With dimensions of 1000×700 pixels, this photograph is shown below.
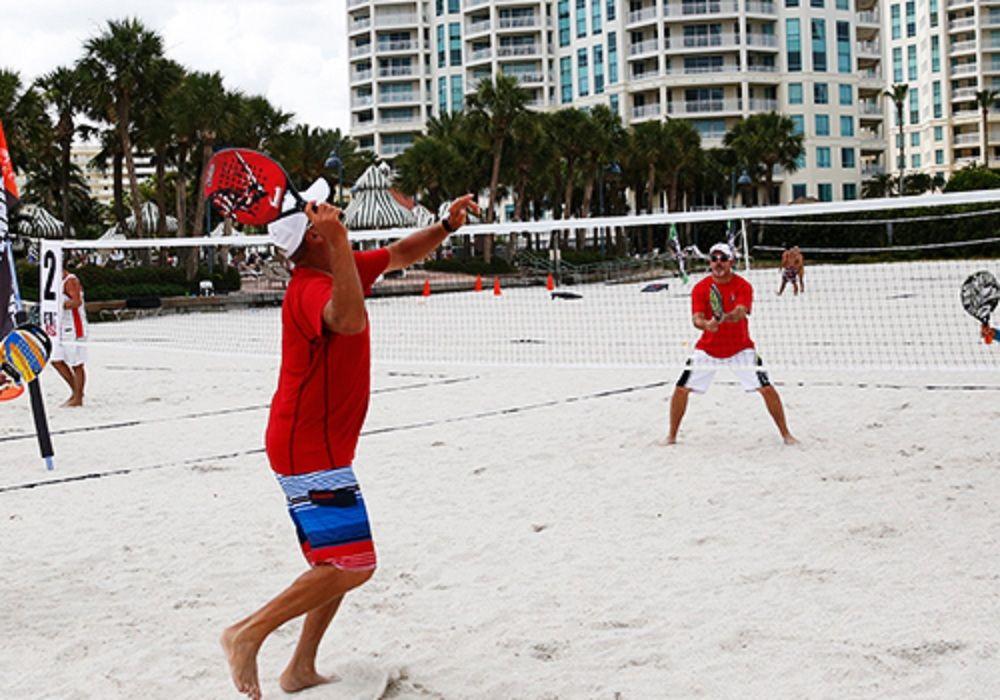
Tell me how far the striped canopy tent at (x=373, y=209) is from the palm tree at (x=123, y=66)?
13.3 meters

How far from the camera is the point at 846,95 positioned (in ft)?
277

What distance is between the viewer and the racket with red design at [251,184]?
11.6 ft

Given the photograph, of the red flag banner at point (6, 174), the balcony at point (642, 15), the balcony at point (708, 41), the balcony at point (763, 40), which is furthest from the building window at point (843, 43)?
the red flag banner at point (6, 174)

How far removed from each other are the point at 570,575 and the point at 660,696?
4.96ft

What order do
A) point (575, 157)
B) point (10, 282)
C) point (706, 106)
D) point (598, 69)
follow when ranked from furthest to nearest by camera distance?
point (598, 69) < point (706, 106) < point (575, 157) < point (10, 282)

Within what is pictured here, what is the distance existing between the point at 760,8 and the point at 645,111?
10860mm

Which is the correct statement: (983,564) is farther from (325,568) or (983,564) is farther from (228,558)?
(228,558)

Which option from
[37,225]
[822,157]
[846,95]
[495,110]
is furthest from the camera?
[846,95]

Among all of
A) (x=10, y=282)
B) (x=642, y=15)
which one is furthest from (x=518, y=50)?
(x=10, y=282)

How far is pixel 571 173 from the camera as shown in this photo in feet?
191

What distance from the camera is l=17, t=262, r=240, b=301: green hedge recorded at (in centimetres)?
3134

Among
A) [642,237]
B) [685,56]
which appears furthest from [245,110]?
[685,56]

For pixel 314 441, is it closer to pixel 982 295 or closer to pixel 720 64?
pixel 982 295

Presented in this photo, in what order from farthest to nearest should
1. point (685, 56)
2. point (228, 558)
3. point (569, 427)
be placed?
point (685, 56), point (569, 427), point (228, 558)
